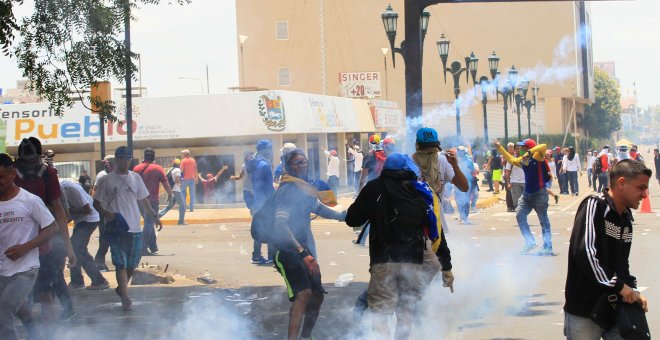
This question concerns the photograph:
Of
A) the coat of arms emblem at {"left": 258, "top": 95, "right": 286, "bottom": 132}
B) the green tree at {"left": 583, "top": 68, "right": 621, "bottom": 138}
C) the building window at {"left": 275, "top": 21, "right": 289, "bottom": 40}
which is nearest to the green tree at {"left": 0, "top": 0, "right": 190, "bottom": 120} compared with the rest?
the coat of arms emblem at {"left": 258, "top": 95, "right": 286, "bottom": 132}

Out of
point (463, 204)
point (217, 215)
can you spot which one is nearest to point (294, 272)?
point (463, 204)

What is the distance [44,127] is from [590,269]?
2747 centimetres

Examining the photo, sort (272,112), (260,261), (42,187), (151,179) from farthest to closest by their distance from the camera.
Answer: (272,112), (151,179), (260,261), (42,187)

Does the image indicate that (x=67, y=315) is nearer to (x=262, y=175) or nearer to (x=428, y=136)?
(x=262, y=175)

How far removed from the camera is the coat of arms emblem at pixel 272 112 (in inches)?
1142

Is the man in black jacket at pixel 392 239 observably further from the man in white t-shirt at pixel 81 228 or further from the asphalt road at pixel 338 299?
the man in white t-shirt at pixel 81 228

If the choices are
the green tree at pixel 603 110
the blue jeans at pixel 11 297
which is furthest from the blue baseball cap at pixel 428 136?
the green tree at pixel 603 110

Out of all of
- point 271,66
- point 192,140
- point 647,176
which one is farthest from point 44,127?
point 271,66

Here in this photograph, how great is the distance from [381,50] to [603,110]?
25.8 meters

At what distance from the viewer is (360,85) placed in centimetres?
5516

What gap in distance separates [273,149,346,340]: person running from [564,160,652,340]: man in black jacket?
8.94 feet

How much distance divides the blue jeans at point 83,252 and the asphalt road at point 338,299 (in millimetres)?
360

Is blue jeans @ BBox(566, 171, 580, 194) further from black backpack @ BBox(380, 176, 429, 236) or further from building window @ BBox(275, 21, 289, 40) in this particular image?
building window @ BBox(275, 21, 289, 40)

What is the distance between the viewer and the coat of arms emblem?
95.1 ft
